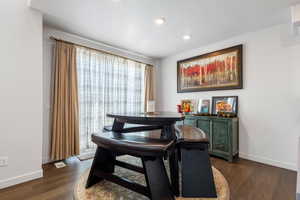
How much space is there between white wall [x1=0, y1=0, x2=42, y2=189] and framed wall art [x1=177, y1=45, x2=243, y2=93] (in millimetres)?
3216

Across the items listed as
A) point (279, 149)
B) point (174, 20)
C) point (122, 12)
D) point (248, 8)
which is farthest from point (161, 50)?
point (279, 149)

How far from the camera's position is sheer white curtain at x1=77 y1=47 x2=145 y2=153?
307 cm

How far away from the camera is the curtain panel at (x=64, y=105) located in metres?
2.60

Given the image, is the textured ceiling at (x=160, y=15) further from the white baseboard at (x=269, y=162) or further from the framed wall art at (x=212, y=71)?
the white baseboard at (x=269, y=162)

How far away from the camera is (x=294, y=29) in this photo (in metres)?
2.34

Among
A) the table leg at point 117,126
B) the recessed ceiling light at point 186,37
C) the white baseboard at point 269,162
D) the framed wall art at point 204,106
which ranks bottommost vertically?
the white baseboard at point 269,162

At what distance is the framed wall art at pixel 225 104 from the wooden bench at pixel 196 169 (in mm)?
2062

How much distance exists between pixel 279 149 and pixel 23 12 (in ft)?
15.5

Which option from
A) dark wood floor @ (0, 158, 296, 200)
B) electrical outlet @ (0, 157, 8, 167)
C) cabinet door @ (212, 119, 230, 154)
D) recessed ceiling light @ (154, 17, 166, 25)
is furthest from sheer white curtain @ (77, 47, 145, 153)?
cabinet door @ (212, 119, 230, 154)

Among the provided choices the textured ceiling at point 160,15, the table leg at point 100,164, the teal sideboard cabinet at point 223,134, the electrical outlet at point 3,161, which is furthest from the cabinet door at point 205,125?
the electrical outlet at point 3,161

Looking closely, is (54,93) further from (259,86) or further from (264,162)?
(264,162)

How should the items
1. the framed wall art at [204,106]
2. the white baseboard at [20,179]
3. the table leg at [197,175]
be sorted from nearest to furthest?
1. the table leg at [197,175]
2. the white baseboard at [20,179]
3. the framed wall art at [204,106]

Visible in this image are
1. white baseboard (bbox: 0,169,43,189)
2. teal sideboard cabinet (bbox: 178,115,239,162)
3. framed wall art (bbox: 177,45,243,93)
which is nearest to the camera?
white baseboard (bbox: 0,169,43,189)

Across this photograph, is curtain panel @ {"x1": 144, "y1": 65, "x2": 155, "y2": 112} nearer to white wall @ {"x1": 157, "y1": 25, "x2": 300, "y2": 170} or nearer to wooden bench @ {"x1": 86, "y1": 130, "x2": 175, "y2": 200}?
white wall @ {"x1": 157, "y1": 25, "x2": 300, "y2": 170}
